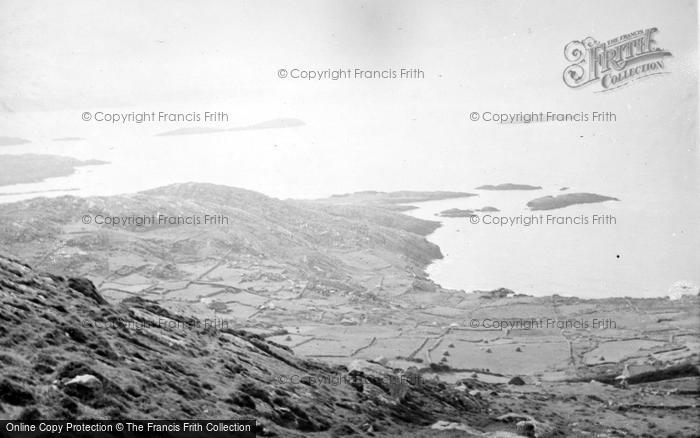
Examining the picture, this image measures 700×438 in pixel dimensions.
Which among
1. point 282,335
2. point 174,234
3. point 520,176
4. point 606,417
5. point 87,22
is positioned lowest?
point 606,417

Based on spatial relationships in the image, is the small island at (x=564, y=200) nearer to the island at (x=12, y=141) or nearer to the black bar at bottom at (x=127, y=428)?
the black bar at bottom at (x=127, y=428)

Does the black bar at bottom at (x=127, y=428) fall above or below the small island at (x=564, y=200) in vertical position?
below

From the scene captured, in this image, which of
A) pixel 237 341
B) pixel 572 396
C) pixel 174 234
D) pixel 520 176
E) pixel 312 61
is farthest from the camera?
pixel 520 176

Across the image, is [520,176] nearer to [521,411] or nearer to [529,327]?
[529,327]

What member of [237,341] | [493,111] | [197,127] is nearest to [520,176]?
[493,111]
